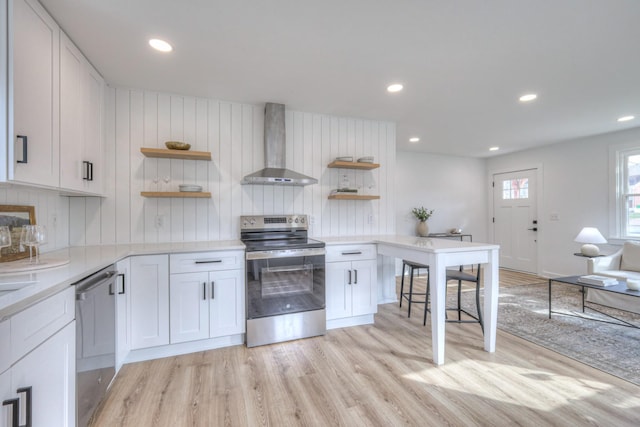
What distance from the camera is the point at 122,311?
2162 millimetres

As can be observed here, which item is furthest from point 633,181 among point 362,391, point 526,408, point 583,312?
point 362,391

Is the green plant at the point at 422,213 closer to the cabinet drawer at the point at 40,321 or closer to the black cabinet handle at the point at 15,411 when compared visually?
the cabinet drawer at the point at 40,321

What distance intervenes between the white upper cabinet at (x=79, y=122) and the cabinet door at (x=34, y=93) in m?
0.10

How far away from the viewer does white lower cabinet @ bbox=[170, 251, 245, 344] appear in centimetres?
239

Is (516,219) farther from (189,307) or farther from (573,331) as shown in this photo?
(189,307)

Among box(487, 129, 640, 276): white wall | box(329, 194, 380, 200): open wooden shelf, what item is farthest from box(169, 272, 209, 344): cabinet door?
box(487, 129, 640, 276): white wall

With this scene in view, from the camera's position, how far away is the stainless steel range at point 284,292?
2.56 metres

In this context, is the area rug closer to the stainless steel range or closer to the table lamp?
the table lamp

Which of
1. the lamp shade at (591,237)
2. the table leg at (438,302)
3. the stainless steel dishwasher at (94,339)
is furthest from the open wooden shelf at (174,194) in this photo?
the lamp shade at (591,237)

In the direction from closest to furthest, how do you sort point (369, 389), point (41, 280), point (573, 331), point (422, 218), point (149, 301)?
point (41, 280) → point (369, 389) → point (149, 301) → point (573, 331) → point (422, 218)

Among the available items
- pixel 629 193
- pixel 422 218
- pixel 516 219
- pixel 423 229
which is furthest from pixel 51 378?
pixel 516 219

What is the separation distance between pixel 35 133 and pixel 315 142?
8.16 ft

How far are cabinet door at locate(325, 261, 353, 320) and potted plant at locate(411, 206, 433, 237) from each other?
297 centimetres

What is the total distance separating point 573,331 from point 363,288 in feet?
→ 6.87
